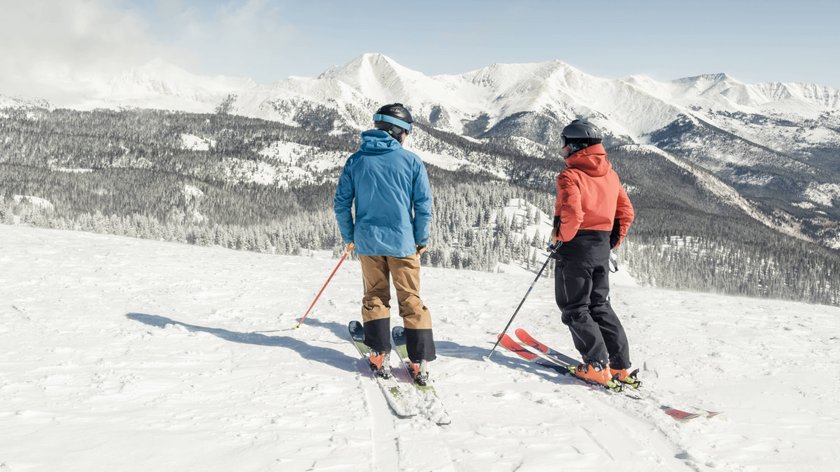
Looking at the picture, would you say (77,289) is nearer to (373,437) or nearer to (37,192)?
(373,437)

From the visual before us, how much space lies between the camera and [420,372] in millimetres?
6281

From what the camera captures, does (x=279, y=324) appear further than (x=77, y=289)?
No

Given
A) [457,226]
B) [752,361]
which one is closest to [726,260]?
[457,226]

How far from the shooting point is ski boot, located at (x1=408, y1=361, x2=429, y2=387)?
20.3 feet

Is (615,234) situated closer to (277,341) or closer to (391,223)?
(391,223)

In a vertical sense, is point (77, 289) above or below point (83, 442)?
above

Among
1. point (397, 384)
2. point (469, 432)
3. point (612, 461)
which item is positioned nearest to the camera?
point (612, 461)

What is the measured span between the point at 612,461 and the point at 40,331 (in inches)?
302

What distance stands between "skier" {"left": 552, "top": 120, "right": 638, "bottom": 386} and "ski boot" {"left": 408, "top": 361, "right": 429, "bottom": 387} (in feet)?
6.99

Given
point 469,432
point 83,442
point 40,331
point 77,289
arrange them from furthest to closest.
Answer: point 77,289, point 40,331, point 469,432, point 83,442

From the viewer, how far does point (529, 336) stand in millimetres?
8781

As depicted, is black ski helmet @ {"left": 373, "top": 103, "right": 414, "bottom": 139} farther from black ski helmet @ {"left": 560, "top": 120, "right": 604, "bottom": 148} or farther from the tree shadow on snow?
the tree shadow on snow

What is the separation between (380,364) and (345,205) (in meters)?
2.20

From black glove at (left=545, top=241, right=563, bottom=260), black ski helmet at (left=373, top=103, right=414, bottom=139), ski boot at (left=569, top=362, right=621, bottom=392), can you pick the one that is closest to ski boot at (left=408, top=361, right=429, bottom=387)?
ski boot at (left=569, top=362, right=621, bottom=392)
